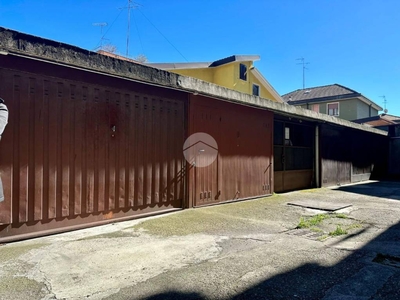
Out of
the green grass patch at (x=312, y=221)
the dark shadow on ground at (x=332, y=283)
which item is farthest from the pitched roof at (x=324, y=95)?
the dark shadow on ground at (x=332, y=283)

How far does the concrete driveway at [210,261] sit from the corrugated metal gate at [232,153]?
4.33ft

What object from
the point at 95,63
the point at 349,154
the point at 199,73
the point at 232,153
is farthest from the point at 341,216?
the point at 199,73

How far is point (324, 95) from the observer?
22.7 metres

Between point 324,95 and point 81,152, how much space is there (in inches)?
890

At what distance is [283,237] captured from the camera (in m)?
3.89

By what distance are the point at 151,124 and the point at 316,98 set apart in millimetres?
20649

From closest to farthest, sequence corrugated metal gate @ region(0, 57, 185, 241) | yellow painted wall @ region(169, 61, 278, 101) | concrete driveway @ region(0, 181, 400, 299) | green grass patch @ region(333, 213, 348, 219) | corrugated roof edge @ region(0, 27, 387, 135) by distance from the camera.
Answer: concrete driveway @ region(0, 181, 400, 299) → corrugated roof edge @ region(0, 27, 387, 135) → corrugated metal gate @ region(0, 57, 185, 241) → green grass patch @ region(333, 213, 348, 219) → yellow painted wall @ region(169, 61, 278, 101)

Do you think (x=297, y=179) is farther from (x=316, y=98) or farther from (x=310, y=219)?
(x=316, y=98)

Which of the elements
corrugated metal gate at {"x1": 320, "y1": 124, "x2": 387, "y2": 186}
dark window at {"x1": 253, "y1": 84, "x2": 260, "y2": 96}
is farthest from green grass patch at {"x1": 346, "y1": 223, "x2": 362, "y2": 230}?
dark window at {"x1": 253, "y1": 84, "x2": 260, "y2": 96}

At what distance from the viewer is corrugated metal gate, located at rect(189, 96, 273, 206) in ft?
19.4

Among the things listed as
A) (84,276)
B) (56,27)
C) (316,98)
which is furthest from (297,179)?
(316,98)

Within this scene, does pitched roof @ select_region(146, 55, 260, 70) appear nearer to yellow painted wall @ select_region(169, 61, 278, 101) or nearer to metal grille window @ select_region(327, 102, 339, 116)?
yellow painted wall @ select_region(169, 61, 278, 101)

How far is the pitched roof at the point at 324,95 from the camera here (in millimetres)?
21355

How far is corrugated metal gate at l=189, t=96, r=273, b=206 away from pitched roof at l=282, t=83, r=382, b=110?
54.6 feet
